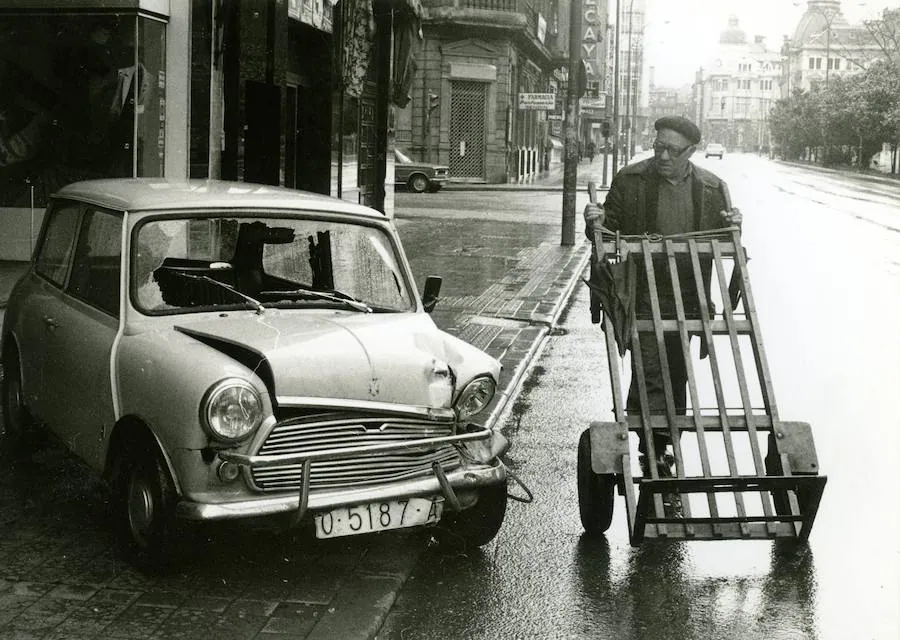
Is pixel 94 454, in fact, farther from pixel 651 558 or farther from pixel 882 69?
pixel 882 69

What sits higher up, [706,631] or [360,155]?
[360,155]

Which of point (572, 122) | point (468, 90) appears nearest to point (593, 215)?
point (572, 122)

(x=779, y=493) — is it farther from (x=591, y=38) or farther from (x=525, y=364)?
(x=591, y=38)

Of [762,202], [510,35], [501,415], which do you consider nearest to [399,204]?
[762,202]

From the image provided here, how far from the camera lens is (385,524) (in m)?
4.70

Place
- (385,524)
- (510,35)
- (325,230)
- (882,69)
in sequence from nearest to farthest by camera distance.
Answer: (385,524) → (325,230) → (510,35) → (882,69)

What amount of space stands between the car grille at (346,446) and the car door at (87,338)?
87 centimetres

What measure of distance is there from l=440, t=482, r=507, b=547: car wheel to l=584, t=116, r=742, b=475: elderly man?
1.20 m

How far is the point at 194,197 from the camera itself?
5.48 m

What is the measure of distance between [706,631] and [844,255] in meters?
15.8

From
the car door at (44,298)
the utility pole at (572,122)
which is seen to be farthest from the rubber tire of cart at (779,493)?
the utility pole at (572,122)

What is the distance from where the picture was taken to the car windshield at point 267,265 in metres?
5.27

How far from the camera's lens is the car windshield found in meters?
5.27

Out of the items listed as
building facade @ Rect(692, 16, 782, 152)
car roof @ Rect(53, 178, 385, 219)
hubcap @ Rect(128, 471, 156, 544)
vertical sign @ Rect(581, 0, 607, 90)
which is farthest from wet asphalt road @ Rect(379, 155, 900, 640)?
building facade @ Rect(692, 16, 782, 152)
